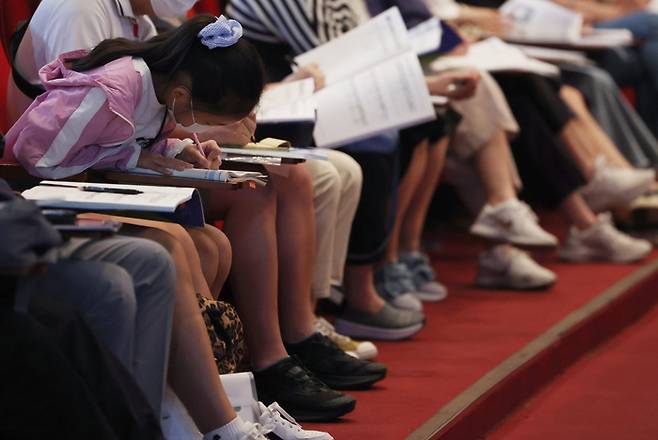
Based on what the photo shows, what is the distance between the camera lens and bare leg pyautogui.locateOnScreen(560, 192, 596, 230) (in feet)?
14.5

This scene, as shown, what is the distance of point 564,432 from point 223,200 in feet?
2.78

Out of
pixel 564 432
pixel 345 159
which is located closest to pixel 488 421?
pixel 564 432

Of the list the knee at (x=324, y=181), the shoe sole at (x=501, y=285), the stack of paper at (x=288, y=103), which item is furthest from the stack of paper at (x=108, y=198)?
the shoe sole at (x=501, y=285)

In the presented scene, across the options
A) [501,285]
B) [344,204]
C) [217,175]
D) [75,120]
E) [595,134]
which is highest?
[75,120]

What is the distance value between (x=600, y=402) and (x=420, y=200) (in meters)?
1.06

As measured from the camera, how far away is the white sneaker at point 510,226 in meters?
4.02

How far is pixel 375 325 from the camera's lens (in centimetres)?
335

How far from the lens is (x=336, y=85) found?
10.6ft

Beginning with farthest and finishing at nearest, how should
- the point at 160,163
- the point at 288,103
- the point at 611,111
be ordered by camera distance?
the point at 611,111
the point at 288,103
the point at 160,163

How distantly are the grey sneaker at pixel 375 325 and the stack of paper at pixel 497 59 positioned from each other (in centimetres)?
101

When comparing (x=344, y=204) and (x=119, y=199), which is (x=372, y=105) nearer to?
(x=344, y=204)

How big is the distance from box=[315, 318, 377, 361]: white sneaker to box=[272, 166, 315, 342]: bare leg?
166 millimetres

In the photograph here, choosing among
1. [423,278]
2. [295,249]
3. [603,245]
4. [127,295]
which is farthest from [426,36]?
[127,295]

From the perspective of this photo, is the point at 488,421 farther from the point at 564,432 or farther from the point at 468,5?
the point at 468,5
